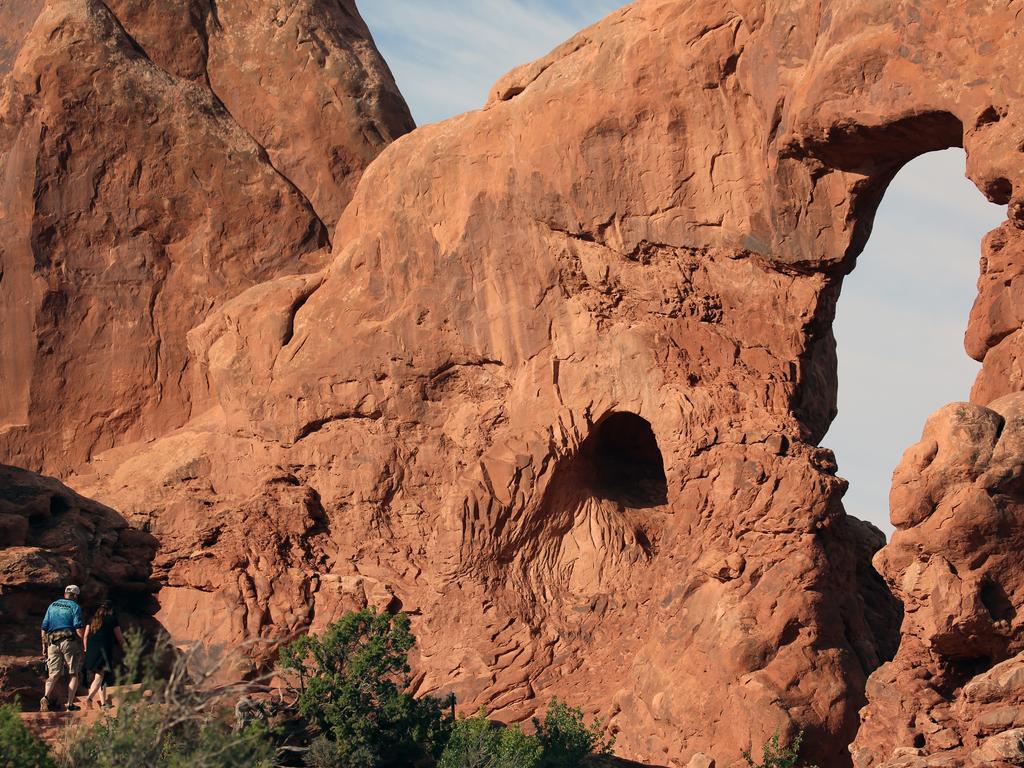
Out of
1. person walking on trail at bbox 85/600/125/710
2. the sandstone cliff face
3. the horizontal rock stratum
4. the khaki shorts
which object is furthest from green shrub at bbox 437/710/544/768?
the sandstone cliff face

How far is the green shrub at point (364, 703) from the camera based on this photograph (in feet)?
59.4

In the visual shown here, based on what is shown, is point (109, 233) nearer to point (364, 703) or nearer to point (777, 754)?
point (364, 703)

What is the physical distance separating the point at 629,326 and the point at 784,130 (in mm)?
3214

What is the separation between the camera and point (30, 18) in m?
28.2

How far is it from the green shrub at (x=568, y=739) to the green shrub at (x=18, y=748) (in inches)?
216

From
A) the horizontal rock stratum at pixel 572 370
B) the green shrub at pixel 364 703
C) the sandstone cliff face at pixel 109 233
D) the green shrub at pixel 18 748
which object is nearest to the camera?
the green shrub at pixel 18 748

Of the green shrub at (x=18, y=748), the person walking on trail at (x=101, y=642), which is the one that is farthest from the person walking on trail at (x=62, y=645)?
the green shrub at (x=18, y=748)

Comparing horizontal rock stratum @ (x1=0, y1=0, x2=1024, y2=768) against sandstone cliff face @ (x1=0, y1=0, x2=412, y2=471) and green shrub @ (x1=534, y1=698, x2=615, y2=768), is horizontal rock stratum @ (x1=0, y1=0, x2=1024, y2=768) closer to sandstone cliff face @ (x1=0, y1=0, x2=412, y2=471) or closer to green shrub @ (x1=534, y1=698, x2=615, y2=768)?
sandstone cliff face @ (x1=0, y1=0, x2=412, y2=471)

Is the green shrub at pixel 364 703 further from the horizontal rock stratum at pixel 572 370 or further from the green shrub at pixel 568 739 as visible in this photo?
the horizontal rock stratum at pixel 572 370

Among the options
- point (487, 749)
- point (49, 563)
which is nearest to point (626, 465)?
point (487, 749)

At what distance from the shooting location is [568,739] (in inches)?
→ 755

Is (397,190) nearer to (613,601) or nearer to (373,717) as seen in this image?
(613,601)

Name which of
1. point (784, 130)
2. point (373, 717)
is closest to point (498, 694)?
point (373, 717)

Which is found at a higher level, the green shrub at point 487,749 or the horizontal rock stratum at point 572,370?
the horizontal rock stratum at point 572,370
